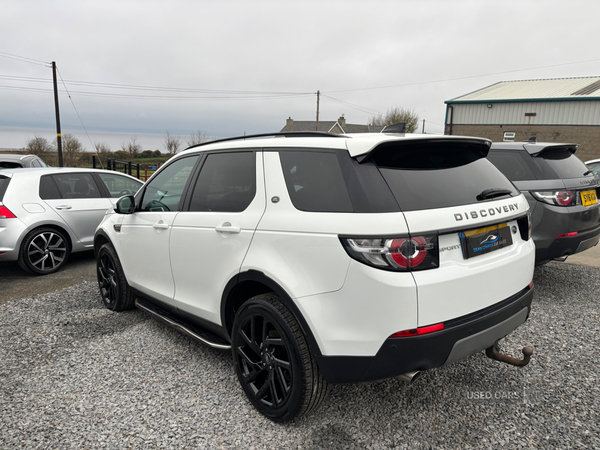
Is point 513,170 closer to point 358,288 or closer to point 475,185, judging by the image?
point 475,185

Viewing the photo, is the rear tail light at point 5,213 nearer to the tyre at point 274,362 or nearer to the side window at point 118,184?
the side window at point 118,184

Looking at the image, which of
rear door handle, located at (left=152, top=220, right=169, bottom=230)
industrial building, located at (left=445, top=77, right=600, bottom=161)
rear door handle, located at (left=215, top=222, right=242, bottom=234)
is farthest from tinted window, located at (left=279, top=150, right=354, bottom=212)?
industrial building, located at (left=445, top=77, right=600, bottom=161)

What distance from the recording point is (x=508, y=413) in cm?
248

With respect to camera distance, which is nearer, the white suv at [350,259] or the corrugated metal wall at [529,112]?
the white suv at [350,259]

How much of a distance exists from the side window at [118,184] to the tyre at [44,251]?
1117 mm

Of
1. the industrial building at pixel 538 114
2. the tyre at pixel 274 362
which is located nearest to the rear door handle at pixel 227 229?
the tyre at pixel 274 362

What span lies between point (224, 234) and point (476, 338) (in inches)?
64.3

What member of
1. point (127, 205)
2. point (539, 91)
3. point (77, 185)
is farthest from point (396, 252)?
point (539, 91)

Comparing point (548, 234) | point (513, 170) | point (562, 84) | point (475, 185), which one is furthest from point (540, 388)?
point (562, 84)

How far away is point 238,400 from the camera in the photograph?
2705 mm

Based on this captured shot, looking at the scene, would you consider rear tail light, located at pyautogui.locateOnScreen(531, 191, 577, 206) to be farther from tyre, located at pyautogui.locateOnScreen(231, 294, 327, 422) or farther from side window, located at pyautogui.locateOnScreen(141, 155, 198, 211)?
side window, located at pyautogui.locateOnScreen(141, 155, 198, 211)

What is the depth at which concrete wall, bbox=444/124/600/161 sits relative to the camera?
27.9 metres

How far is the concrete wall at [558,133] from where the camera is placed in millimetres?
27859

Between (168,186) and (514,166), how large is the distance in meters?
3.95
